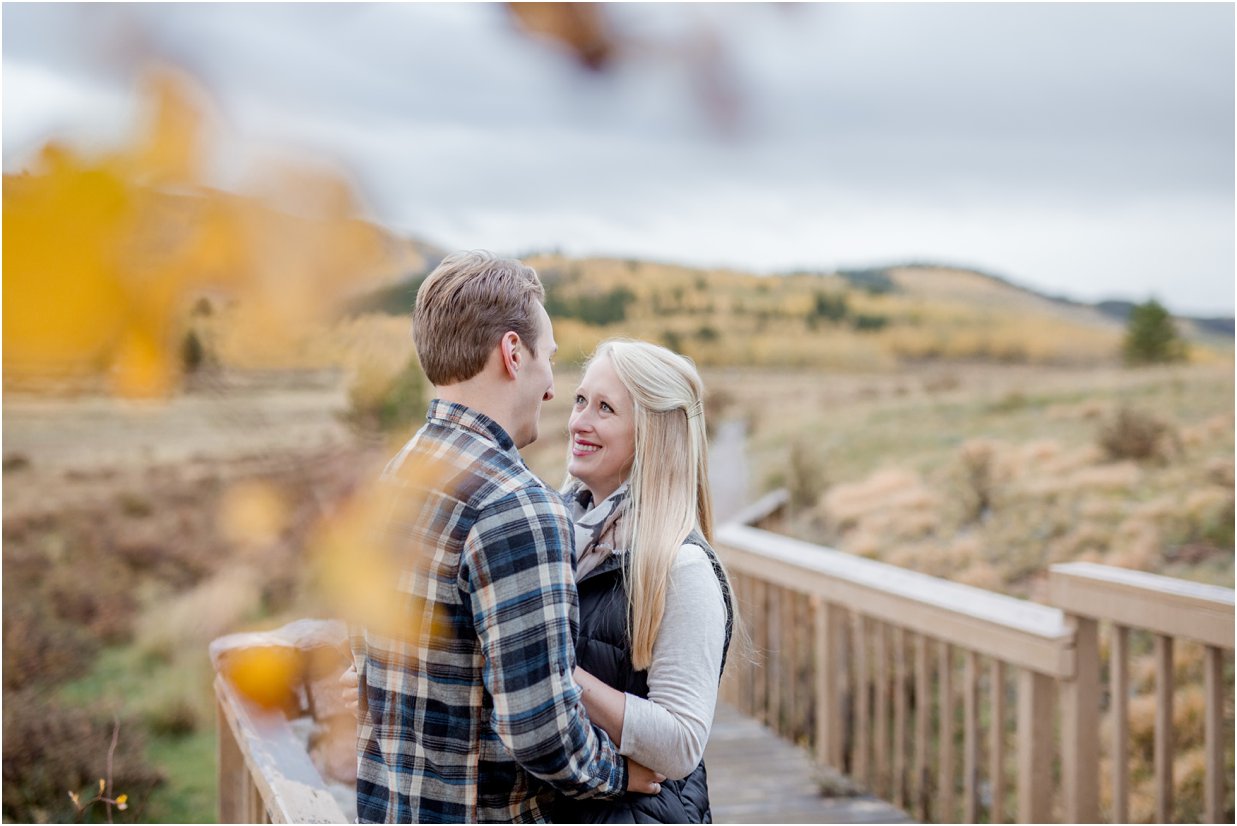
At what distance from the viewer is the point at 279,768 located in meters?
1.42

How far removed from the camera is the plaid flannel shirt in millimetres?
1010

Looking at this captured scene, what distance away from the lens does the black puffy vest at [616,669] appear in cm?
115

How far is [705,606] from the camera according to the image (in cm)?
124

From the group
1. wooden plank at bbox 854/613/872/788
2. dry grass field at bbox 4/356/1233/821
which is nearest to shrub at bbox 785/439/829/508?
dry grass field at bbox 4/356/1233/821

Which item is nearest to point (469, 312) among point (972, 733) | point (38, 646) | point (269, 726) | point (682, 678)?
point (682, 678)

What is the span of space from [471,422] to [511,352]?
91 mm

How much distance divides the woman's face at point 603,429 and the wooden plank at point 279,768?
58 cm

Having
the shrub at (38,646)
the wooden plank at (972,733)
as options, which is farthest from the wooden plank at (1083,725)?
the shrub at (38,646)

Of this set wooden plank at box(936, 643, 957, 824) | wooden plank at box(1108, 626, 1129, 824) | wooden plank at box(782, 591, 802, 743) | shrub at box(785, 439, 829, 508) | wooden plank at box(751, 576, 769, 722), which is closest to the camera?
wooden plank at box(1108, 626, 1129, 824)

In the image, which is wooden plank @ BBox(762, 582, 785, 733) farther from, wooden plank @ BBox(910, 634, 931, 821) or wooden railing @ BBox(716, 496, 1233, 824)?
wooden plank @ BBox(910, 634, 931, 821)

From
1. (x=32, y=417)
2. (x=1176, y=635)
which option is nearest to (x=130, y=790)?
(x=1176, y=635)

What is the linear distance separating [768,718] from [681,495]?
2.96m

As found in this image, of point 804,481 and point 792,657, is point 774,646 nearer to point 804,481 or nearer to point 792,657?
point 792,657

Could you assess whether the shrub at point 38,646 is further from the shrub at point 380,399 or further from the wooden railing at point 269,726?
the shrub at point 380,399
